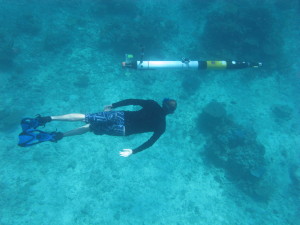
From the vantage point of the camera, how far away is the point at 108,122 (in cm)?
580

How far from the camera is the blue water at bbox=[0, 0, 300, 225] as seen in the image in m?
8.88

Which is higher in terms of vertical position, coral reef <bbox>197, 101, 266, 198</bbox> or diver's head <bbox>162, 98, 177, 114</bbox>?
diver's head <bbox>162, 98, 177, 114</bbox>

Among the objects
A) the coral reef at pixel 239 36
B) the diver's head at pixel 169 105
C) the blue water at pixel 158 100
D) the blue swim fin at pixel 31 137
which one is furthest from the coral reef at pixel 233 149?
the blue swim fin at pixel 31 137

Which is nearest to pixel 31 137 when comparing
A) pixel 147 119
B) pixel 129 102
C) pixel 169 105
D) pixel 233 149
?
pixel 129 102

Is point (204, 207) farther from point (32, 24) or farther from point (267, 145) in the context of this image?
point (32, 24)

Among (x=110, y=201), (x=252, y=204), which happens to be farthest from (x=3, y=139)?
(x=252, y=204)

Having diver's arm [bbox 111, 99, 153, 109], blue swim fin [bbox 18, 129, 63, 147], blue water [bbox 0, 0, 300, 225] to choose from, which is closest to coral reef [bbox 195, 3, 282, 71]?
blue water [bbox 0, 0, 300, 225]

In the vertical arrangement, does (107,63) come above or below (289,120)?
above

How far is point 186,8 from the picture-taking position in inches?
641

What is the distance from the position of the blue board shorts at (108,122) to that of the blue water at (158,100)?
4.24m

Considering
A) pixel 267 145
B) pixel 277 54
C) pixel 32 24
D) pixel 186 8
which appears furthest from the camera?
pixel 186 8

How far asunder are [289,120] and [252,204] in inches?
245

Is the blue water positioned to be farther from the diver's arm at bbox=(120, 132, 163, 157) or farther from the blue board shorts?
the diver's arm at bbox=(120, 132, 163, 157)

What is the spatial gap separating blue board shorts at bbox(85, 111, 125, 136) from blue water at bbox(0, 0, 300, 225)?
4237 millimetres
